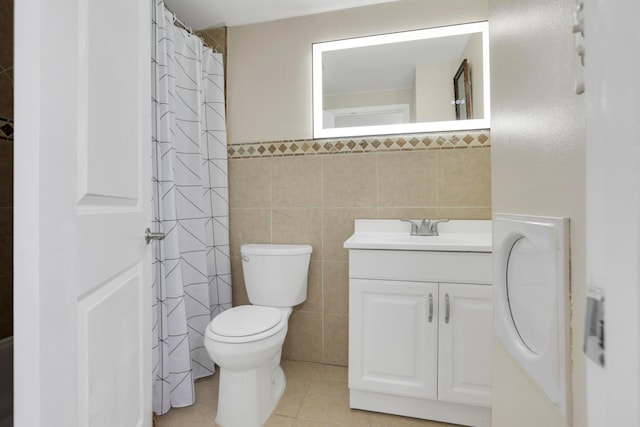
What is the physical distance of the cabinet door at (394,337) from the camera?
1.37 metres

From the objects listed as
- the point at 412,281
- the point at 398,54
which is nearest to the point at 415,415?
the point at 412,281

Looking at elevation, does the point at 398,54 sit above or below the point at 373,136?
above

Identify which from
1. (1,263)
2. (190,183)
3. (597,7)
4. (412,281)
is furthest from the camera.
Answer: (190,183)

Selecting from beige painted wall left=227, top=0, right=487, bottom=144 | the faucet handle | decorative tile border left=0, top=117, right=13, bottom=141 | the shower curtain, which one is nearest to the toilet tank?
the shower curtain

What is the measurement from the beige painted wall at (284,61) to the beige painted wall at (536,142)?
52.1 inches

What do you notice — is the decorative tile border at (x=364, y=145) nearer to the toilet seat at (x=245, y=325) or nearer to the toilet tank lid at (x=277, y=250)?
the toilet tank lid at (x=277, y=250)

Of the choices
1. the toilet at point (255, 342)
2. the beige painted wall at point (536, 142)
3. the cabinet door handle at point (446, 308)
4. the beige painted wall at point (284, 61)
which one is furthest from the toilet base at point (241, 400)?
the beige painted wall at point (284, 61)

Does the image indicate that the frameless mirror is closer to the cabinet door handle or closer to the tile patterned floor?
the cabinet door handle

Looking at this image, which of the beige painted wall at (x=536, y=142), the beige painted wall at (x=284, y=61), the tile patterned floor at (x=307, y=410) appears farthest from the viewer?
the beige painted wall at (x=284, y=61)

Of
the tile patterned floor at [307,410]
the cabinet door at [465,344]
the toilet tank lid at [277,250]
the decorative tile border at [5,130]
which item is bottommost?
the tile patterned floor at [307,410]

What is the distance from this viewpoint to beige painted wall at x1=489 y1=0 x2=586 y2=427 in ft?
1.36

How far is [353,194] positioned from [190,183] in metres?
0.98

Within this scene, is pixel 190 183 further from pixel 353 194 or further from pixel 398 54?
pixel 398 54

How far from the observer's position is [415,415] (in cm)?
144
